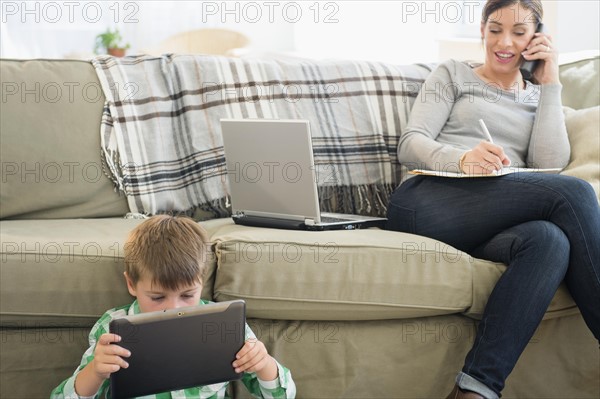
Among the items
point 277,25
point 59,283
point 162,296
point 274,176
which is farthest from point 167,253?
point 277,25

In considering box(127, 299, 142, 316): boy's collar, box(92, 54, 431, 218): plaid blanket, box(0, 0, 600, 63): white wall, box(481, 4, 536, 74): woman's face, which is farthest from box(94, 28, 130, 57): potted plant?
box(127, 299, 142, 316): boy's collar

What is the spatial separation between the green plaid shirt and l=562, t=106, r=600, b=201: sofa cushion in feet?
3.23

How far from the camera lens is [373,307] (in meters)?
1.72

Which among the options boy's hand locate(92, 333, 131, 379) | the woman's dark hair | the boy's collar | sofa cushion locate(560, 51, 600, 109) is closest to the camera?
boy's hand locate(92, 333, 131, 379)

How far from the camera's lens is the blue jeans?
1653mm

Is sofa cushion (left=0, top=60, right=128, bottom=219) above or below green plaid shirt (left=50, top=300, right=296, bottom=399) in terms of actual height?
above

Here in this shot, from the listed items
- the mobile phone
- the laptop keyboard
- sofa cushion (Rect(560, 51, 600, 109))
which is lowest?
the laptop keyboard

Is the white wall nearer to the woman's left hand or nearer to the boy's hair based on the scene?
the woman's left hand

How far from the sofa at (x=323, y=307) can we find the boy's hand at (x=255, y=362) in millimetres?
231

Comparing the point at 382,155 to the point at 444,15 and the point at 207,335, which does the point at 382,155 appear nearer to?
the point at 207,335

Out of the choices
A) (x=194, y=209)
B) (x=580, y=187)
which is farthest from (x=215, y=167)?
(x=580, y=187)

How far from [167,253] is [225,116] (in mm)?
842

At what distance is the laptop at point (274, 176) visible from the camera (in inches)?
73.2

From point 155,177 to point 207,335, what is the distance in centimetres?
84
